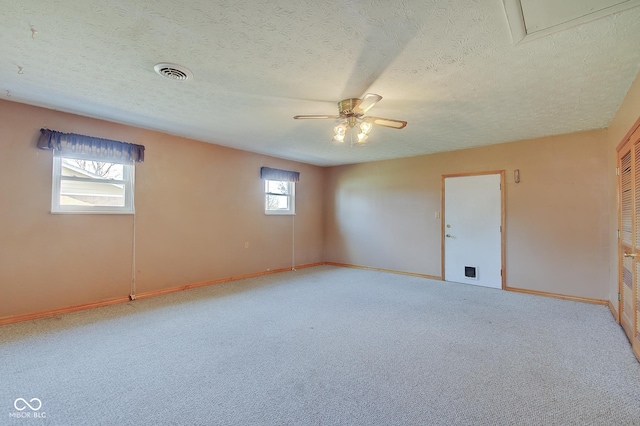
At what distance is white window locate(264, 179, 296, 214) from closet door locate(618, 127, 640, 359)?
4.96 m

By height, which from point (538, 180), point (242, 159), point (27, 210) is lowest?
point (27, 210)

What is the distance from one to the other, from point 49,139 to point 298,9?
3.34m

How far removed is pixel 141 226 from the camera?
13.6ft

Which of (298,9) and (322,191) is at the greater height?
(298,9)

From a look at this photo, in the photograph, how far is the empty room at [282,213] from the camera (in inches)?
71.9

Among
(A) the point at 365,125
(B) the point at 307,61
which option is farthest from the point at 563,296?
(B) the point at 307,61

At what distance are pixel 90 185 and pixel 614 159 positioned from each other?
251 inches

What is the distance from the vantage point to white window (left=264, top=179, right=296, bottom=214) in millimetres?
5930

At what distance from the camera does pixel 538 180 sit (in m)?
4.48

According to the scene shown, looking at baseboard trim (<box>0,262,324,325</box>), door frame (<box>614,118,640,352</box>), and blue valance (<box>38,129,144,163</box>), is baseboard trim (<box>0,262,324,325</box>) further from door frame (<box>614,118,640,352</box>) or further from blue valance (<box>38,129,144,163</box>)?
door frame (<box>614,118,640,352</box>)

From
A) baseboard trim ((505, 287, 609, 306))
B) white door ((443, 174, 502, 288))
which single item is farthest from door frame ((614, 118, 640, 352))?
white door ((443, 174, 502, 288))

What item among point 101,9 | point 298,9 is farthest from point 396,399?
point 101,9

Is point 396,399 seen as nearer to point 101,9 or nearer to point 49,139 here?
point 101,9
